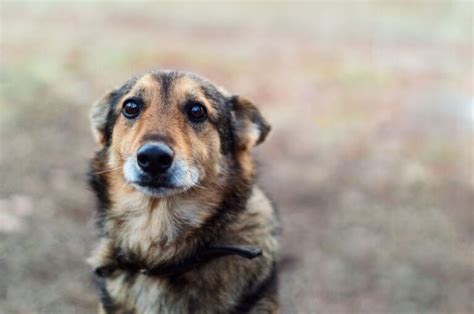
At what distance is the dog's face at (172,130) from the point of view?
12.7 feet

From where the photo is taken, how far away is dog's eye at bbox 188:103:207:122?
432 cm

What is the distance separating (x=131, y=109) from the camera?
434 cm

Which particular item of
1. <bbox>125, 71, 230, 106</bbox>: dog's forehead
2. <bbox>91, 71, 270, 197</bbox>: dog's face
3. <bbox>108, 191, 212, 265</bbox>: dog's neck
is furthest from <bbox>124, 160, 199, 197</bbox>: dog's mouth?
<bbox>125, 71, 230, 106</bbox>: dog's forehead

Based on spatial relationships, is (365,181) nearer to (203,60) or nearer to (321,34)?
(203,60)

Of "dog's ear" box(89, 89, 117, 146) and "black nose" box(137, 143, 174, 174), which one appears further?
"dog's ear" box(89, 89, 117, 146)

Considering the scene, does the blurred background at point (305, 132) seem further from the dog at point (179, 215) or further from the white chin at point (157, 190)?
the white chin at point (157, 190)

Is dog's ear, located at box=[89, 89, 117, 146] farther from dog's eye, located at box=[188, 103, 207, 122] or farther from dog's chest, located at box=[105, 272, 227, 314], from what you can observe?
dog's chest, located at box=[105, 272, 227, 314]

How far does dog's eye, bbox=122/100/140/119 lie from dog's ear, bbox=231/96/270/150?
31.0 inches

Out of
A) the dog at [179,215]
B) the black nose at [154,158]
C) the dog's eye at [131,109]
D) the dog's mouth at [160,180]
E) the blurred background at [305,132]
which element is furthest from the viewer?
the blurred background at [305,132]

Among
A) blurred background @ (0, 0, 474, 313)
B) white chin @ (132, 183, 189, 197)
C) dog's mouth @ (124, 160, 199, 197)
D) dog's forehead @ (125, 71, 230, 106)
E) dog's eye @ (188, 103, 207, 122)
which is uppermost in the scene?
dog's forehead @ (125, 71, 230, 106)

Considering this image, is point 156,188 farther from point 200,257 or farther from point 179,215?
point 200,257

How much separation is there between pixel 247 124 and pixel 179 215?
96cm

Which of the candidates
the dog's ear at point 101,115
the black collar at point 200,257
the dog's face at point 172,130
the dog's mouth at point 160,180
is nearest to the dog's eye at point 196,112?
the dog's face at point 172,130

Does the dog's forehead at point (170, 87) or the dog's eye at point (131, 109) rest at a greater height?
the dog's forehead at point (170, 87)
